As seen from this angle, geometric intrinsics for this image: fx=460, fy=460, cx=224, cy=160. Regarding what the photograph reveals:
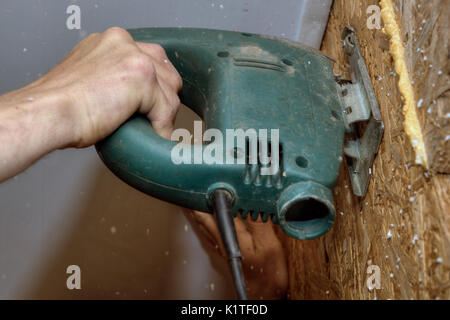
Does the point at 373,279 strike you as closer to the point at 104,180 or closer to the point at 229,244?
the point at 229,244

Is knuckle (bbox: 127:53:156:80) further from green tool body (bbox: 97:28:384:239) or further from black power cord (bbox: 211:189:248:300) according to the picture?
black power cord (bbox: 211:189:248:300)

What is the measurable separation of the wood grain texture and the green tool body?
0.08 m

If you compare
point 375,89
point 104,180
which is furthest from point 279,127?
point 104,180

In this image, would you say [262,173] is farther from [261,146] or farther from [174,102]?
[174,102]

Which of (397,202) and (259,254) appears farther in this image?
(259,254)

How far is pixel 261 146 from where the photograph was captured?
2.10 feet

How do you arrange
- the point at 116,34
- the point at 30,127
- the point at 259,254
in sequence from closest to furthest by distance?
the point at 30,127
the point at 116,34
the point at 259,254

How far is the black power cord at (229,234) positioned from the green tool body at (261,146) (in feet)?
0.05

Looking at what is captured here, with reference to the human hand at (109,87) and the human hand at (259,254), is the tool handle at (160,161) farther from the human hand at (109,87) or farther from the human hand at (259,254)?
the human hand at (259,254)

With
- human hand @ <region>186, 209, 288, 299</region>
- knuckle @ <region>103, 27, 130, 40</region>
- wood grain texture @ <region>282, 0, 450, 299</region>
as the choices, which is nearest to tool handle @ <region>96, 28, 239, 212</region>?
knuckle @ <region>103, 27, 130, 40</region>

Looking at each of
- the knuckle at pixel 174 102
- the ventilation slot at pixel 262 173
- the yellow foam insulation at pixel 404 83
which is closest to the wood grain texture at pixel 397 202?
the yellow foam insulation at pixel 404 83

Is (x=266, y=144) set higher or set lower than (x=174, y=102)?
lower

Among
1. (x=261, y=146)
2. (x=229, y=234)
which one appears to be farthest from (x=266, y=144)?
(x=229, y=234)

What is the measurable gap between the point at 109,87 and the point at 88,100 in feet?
0.11
